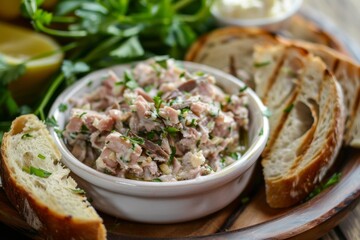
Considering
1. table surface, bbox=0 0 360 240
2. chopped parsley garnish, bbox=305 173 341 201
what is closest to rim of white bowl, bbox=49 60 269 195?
chopped parsley garnish, bbox=305 173 341 201

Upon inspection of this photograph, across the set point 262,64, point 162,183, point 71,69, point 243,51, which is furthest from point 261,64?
point 162,183

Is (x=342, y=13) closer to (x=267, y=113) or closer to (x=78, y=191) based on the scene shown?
(x=267, y=113)

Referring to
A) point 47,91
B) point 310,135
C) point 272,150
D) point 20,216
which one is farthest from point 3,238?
point 310,135

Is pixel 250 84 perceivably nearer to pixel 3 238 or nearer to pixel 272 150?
pixel 272 150

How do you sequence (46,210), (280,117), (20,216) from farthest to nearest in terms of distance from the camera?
(280,117) < (20,216) < (46,210)

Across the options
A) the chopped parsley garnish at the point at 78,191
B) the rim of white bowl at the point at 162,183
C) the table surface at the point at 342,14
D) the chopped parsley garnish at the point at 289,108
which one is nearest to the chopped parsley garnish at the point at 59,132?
the rim of white bowl at the point at 162,183
